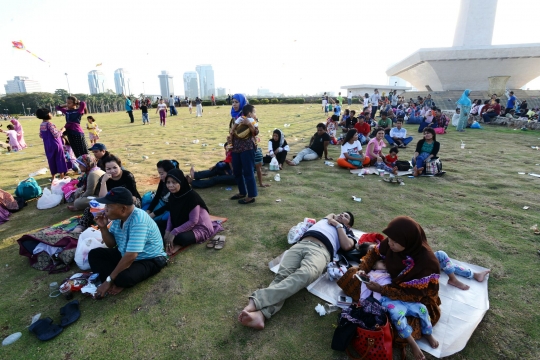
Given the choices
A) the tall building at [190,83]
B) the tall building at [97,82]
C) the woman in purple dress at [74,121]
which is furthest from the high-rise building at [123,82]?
the woman in purple dress at [74,121]

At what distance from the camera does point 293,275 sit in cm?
306

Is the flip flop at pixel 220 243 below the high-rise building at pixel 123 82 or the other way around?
below

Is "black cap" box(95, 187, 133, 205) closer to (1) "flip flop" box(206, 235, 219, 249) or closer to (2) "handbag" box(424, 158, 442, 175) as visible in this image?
(1) "flip flop" box(206, 235, 219, 249)

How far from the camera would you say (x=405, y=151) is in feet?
33.1

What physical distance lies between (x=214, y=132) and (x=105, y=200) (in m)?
12.1

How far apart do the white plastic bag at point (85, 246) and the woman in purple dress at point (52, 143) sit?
14.4 feet

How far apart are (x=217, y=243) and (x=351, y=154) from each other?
16.6 ft

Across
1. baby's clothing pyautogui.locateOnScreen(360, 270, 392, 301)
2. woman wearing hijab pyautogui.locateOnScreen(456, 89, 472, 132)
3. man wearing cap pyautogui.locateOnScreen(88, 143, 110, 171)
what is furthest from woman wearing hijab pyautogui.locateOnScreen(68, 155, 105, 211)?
woman wearing hijab pyautogui.locateOnScreen(456, 89, 472, 132)

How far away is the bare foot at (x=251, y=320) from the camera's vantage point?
268 cm

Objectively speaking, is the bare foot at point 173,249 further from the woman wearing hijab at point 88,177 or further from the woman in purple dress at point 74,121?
the woman in purple dress at point 74,121

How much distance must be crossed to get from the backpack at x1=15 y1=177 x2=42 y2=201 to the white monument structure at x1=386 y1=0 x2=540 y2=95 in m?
39.1

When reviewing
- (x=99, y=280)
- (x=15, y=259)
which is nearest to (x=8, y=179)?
(x=15, y=259)

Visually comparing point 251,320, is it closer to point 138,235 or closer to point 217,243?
point 138,235

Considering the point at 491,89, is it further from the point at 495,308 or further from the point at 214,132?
the point at 495,308
